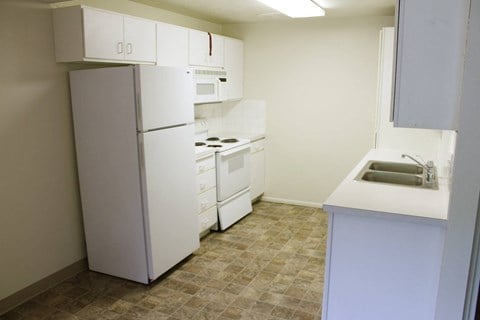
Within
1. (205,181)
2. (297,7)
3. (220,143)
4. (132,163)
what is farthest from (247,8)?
(132,163)

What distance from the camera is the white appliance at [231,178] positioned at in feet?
13.3

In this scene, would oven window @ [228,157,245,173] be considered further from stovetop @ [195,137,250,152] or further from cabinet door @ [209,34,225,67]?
cabinet door @ [209,34,225,67]

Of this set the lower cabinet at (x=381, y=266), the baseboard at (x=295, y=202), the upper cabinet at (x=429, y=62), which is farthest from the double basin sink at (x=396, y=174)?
the baseboard at (x=295, y=202)

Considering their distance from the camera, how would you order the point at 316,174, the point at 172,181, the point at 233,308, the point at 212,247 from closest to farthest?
the point at 233,308 < the point at 172,181 < the point at 212,247 < the point at 316,174

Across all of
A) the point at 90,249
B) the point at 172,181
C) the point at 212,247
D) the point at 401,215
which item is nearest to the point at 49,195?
the point at 90,249

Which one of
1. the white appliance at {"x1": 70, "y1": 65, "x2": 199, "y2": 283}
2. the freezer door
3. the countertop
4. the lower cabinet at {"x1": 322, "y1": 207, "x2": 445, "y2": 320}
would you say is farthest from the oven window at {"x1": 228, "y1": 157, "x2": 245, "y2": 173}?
the lower cabinet at {"x1": 322, "y1": 207, "x2": 445, "y2": 320}

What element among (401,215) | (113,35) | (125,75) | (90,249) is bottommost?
(90,249)

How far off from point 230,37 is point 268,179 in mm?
1911

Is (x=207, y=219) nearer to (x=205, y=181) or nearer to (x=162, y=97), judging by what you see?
(x=205, y=181)

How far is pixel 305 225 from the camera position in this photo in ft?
14.2

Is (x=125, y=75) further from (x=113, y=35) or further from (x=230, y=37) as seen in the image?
(x=230, y=37)

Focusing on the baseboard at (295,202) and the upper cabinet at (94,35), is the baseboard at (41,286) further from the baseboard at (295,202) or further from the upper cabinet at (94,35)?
the baseboard at (295,202)

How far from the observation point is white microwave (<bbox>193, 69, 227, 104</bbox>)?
404 cm

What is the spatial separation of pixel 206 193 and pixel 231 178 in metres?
0.46
